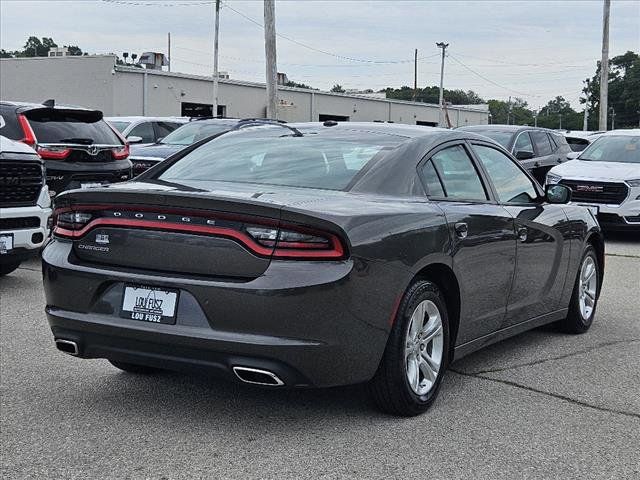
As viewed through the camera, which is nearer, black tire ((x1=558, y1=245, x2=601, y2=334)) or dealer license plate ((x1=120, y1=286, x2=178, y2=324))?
dealer license plate ((x1=120, y1=286, x2=178, y2=324))

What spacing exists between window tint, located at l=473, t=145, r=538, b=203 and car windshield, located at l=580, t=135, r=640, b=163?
29.8ft

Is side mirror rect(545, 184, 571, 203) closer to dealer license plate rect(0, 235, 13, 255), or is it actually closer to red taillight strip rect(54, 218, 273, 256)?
red taillight strip rect(54, 218, 273, 256)

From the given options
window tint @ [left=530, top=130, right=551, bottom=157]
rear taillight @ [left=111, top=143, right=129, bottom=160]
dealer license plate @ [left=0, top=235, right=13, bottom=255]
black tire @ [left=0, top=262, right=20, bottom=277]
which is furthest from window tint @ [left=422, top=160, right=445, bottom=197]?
window tint @ [left=530, top=130, right=551, bottom=157]

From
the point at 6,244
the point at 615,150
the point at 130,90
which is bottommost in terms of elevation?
the point at 6,244

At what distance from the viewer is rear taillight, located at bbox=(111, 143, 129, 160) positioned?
36.4 ft

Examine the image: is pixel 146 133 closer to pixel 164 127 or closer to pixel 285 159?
pixel 164 127

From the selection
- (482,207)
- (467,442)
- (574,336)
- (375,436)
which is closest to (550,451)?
(467,442)

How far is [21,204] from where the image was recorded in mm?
8648

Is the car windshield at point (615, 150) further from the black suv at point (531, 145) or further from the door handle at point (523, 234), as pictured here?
the door handle at point (523, 234)

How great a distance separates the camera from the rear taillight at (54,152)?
410 inches

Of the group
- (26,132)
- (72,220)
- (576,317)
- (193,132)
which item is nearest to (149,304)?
(72,220)

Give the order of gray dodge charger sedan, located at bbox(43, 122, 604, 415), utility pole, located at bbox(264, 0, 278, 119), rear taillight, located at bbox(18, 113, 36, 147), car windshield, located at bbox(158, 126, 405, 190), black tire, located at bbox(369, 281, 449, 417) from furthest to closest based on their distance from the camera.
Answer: utility pole, located at bbox(264, 0, 278, 119), rear taillight, located at bbox(18, 113, 36, 147), car windshield, located at bbox(158, 126, 405, 190), black tire, located at bbox(369, 281, 449, 417), gray dodge charger sedan, located at bbox(43, 122, 604, 415)

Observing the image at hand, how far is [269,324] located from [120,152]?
7.56m

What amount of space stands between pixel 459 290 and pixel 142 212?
184 cm
